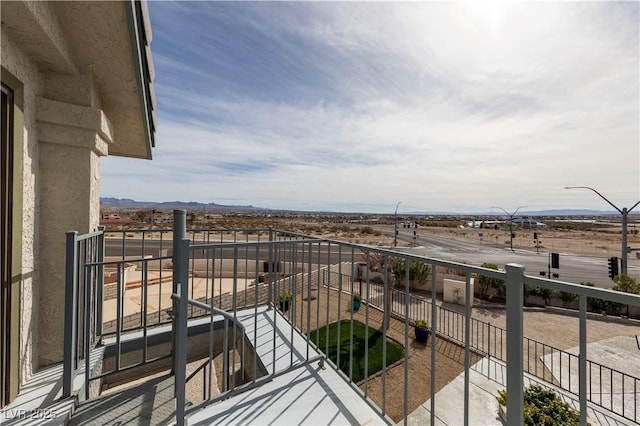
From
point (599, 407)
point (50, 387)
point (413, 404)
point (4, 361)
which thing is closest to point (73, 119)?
point (4, 361)

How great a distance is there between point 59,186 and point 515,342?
4.17 metres

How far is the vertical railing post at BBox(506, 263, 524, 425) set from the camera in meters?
1.56

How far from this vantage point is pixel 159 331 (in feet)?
13.5

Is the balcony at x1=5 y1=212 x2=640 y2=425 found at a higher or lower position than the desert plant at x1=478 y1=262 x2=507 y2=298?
higher

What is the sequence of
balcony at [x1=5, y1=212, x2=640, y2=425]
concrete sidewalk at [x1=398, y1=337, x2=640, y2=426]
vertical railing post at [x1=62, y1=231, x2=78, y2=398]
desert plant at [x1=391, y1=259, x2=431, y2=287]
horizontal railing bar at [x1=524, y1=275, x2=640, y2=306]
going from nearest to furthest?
horizontal railing bar at [x1=524, y1=275, x2=640, y2=306] < balcony at [x1=5, y1=212, x2=640, y2=425] < vertical railing post at [x1=62, y1=231, x2=78, y2=398] < concrete sidewalk at [x1=398, y1=337, x2=640, y2=426] < desert plant at [x1=391, y1=259, x2=431, y2=287]

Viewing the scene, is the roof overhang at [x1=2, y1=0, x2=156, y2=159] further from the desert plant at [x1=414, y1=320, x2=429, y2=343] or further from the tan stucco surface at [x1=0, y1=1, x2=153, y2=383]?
the desert plant at [x1=414, y1=320, x2=429, y2=343]

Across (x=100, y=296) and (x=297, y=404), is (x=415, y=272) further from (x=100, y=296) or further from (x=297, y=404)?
(x=100, y=296)

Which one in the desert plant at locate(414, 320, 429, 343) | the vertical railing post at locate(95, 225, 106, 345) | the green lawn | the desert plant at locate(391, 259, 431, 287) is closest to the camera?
the vertical railing post at locate(95, 225, 106, 345)

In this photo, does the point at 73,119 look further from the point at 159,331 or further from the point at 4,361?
the point at 159,331

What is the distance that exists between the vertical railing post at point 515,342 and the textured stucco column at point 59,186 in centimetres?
387

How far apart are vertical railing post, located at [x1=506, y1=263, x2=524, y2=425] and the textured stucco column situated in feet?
12.7

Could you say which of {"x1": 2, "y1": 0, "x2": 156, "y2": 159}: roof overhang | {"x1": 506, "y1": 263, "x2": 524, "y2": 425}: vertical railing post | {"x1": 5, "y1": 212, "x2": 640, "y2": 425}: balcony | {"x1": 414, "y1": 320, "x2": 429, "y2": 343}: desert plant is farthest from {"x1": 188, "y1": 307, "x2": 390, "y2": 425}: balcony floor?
{"x1": 414, "y1": 320, "x2": 429, "y2": 343}: desert plant

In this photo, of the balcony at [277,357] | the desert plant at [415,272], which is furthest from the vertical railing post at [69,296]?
the desert plant at [415,272]

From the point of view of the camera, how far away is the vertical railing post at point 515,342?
1.56m
